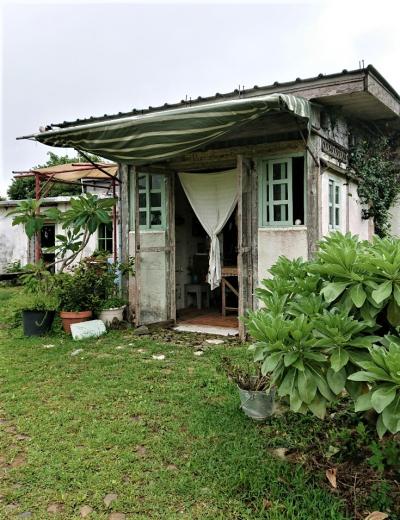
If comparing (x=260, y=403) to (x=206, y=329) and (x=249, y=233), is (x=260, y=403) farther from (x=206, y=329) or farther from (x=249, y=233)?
(x=206, y=329)

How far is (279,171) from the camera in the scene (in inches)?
213

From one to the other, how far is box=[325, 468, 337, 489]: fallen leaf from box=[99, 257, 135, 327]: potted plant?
4353 mm

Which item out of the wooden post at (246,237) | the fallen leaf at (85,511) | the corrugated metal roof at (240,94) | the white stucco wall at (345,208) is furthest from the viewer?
the wooden post at (246,237)

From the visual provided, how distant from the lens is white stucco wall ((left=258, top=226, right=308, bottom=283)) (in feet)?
17.2

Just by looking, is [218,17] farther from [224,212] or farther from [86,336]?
[86,336]

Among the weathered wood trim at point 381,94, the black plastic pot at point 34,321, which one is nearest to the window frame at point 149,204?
the black plastic pot at point 34,321

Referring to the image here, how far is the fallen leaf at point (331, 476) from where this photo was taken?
7.10 ft

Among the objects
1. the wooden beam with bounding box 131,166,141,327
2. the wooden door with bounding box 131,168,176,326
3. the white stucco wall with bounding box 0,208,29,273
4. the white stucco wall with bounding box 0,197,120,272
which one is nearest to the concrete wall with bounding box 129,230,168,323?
the wooden door with bounding box 131,168,176,326

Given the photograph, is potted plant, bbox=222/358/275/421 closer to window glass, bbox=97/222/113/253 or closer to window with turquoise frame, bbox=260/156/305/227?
window with turquoise frame, bbox=260/156/305/227

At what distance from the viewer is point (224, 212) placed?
20.1 feet

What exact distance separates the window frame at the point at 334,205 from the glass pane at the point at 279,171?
2.11 ft

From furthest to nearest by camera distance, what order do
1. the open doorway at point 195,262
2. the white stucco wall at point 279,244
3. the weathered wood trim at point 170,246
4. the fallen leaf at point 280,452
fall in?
the open doorway at point 195,262 < the weathered wood trim at point 170,246 < the white stucco wall at point 279,244 < the fallen leaf at point 280,452

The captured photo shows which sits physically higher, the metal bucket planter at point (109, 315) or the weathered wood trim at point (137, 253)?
the weathered wood trim at point (137, 253)

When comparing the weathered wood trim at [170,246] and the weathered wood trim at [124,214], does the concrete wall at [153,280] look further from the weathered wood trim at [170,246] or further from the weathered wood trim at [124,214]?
the weathered wood trim at [124,214]
